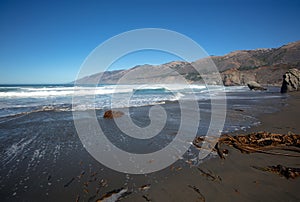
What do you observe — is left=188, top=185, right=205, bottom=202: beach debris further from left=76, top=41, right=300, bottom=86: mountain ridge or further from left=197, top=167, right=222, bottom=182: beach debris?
left=76, top=41, right=300, bottom=86: mountain ridge

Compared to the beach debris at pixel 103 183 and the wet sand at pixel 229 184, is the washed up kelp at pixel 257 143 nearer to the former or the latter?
the wet sand at pixel 229 184

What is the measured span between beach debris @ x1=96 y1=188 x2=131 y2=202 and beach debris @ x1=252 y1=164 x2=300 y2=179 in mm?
2764

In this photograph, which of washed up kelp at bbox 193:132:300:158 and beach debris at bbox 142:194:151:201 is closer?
beach debris at bbox 142:194:151:201

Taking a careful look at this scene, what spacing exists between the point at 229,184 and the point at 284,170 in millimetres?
1254

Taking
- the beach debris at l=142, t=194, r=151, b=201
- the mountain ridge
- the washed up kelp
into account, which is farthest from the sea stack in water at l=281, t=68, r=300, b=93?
the mountain ridge

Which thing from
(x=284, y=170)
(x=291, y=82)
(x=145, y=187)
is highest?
(x=291, y=82)

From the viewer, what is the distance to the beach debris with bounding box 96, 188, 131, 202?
2.77m

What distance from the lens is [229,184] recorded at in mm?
3086

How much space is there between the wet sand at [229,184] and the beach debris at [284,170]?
0.36 ft

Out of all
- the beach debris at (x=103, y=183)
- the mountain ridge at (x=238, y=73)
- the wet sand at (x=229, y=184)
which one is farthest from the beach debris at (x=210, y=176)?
the mountain ridge at (x=238, y=73)

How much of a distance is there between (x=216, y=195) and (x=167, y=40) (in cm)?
691

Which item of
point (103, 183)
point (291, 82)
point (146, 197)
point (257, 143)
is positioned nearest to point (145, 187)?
point (146, 197)

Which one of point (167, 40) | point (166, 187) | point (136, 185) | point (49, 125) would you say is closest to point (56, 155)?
point (136, 185)

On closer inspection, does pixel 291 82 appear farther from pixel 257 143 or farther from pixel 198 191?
pixel 198 191
